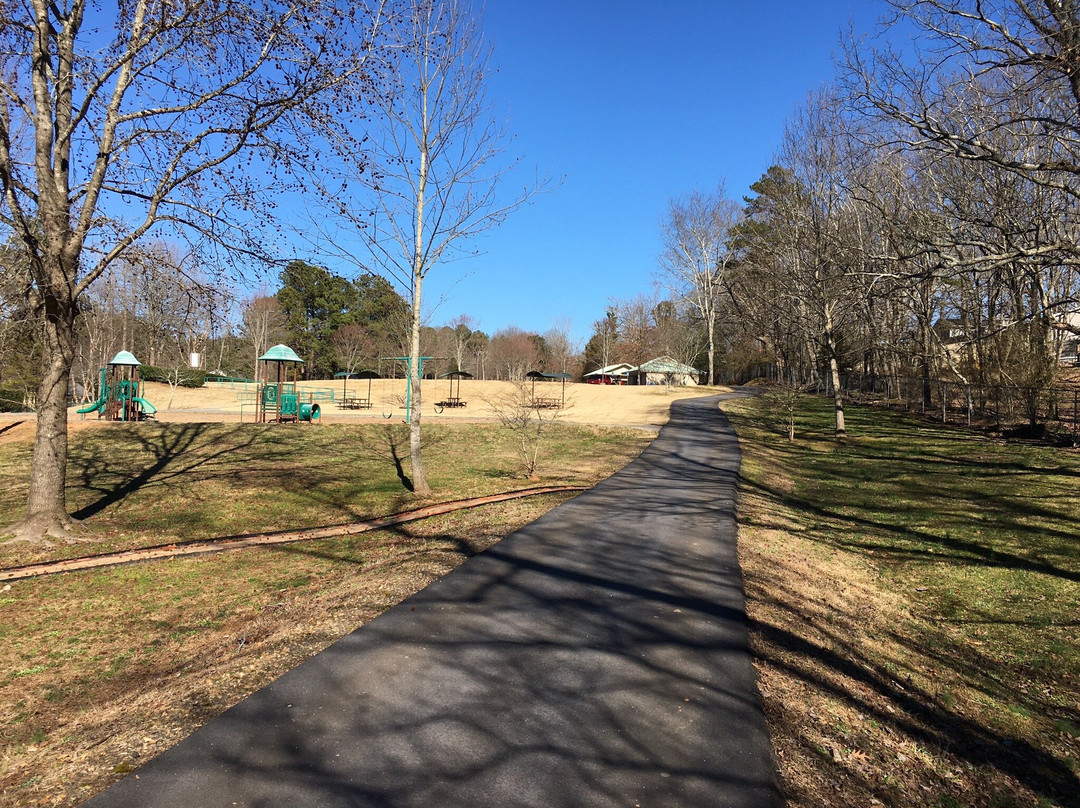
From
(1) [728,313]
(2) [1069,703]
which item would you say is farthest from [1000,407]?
(1) [728,313]

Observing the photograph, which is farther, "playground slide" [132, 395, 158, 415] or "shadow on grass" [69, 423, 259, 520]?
"playground slide" [132, 395, 158, 415]

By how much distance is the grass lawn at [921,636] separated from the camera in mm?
3689

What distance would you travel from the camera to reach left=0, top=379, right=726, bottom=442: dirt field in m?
25.8

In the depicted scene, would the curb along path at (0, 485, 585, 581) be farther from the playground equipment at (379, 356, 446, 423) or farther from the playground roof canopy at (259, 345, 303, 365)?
the playground roof canopy at (259, 345, 303, 365)

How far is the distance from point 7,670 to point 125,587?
2.02 m

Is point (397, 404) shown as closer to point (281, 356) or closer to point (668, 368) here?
point (281, 356)

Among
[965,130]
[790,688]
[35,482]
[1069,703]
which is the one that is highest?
[965,130]

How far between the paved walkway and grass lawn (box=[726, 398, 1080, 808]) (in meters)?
0.39

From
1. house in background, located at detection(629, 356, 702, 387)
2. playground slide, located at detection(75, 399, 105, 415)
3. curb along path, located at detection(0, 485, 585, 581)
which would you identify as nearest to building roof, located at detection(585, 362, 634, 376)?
house in background, located at detection(629, 356, 702, 387)

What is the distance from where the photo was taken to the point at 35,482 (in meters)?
8.40

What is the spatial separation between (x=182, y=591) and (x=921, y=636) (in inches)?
296

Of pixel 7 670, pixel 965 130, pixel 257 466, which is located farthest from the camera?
pixel 257 466

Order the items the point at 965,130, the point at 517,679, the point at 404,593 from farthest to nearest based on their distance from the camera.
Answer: the point at 965,130 < the point at 404,593 < the point at 517,679

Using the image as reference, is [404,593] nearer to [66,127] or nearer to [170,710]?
[170,710]
